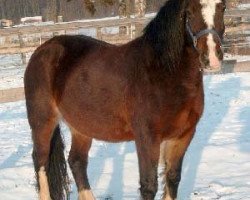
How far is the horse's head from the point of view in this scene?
2.95 metres

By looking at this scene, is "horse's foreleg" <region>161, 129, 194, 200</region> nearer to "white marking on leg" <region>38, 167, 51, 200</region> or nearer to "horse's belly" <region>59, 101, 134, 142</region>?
"horse's belly" <region>59, 101, 134, 142</region>

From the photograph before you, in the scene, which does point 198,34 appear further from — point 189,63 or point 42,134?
point 42,134

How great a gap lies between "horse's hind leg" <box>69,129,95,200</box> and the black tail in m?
0.10

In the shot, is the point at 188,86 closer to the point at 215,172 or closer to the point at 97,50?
the point at 97,50

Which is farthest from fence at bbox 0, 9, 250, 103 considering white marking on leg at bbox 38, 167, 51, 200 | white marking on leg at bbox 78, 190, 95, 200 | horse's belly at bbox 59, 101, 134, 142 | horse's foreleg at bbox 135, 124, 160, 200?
horse's foreleg at bbox 135, 124, 160, 200

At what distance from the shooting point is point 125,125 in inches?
145

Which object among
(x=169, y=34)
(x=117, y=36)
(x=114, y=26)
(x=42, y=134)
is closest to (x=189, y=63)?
(x=169, y=34)

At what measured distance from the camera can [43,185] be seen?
4344mm

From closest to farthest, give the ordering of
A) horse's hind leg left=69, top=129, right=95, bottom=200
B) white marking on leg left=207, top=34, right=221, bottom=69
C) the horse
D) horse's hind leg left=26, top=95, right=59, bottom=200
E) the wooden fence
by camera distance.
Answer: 1. white marking on leg left=207, top=34, right=221, bottom=69
2. the horse
3. horse's hind leg left=26, top=95, right=59, bottom=200
4. horse's hind leg left=69, top=129, right=95, bottom=200
5. the wooden fence

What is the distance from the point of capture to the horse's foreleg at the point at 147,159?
11.1 ft

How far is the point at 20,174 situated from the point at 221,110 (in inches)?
154

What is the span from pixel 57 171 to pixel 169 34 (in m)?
1.81

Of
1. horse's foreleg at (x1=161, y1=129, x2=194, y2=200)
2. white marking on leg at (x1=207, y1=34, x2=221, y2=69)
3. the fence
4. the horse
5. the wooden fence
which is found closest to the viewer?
white marking on leg at (x1=207, y1=34, x2=221, y2=69)

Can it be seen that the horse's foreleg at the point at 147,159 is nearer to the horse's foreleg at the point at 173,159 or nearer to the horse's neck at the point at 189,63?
the horse's foreleg at the point at 173,159
